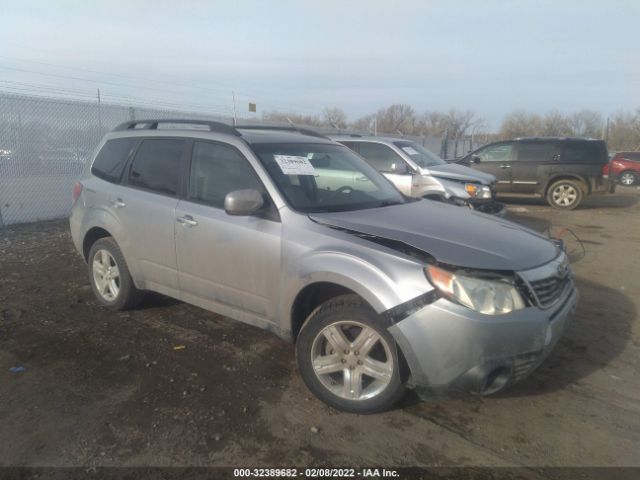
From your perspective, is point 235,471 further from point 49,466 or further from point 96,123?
point 96,123

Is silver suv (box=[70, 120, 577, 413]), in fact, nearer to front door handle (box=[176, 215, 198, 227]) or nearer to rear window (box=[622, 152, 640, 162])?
front door handle (box=[176, 215, 198, 227])

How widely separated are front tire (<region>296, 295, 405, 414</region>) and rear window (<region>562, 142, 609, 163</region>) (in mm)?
11904

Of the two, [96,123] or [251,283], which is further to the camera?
[96,123]

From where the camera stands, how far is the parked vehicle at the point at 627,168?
2100 cm

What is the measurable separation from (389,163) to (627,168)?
674 inches

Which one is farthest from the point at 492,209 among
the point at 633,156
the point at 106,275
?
the point at 633,156

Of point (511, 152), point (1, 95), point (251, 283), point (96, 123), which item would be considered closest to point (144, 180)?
point (251, 283)

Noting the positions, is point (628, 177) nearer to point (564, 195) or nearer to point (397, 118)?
point (564, 195)

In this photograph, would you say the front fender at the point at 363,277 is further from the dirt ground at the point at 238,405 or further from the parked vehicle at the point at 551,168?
the parked vehicle at the point at 551,168

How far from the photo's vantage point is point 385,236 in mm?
3137

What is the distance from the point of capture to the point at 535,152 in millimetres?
13219

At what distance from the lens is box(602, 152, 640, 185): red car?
68.9 ft

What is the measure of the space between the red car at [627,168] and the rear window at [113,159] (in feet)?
71.1

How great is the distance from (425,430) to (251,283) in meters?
1.55
